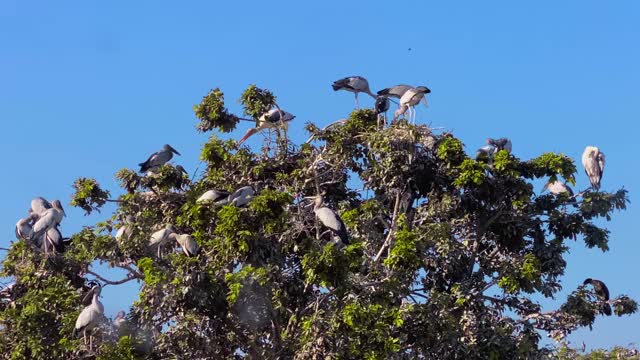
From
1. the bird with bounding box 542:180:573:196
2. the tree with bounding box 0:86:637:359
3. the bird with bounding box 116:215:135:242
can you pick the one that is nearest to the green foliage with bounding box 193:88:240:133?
the tree with bounding box 0:86:637:359

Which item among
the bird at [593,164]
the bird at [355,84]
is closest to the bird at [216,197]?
the bird at [355,84]

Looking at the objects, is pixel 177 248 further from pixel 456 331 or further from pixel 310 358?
pixel 456 331

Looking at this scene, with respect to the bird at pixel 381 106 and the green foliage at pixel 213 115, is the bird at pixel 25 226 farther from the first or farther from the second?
the bird at pixel 381 106

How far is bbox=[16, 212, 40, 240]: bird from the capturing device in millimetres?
15734

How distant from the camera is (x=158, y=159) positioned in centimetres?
1603

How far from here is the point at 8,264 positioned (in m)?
14.3

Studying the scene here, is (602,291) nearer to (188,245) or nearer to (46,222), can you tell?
(188,245)

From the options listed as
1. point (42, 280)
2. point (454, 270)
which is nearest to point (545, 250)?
point (454, 270)

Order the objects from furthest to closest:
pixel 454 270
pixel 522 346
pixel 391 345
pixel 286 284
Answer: pixel 454 270
pixel 522 346
pixel 286 284
pixel 391 345

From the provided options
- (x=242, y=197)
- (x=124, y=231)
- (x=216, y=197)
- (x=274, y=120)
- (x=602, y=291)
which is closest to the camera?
(x=242, y=197)

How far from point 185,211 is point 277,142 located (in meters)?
2.19

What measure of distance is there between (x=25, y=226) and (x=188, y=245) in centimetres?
416

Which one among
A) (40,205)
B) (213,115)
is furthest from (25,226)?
(213,115)

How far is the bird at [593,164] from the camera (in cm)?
1667
